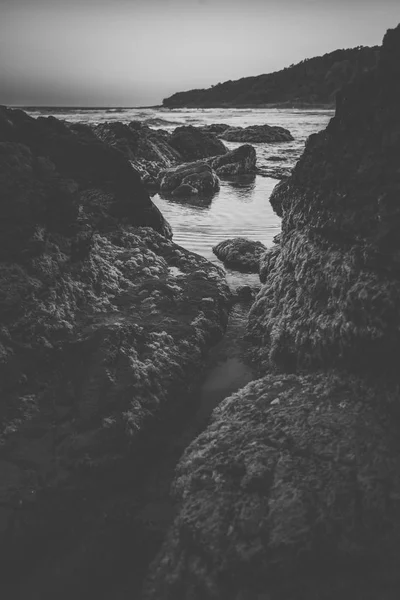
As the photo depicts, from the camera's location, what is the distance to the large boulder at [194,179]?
11.5 meters

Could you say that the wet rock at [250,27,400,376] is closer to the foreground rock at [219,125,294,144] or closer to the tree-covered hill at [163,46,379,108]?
the foreground rock at [219,125,294,144]

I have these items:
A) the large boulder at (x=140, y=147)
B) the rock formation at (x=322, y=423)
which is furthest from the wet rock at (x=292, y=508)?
the large boulder at (x=140, y=147)

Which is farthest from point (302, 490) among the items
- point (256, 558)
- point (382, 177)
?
point (382, 177)

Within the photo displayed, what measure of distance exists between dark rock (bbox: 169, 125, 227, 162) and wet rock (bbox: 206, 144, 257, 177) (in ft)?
10.6

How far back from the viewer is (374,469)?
2031 mm

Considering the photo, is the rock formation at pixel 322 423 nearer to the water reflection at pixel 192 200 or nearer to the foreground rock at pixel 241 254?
the foreground rock at pixel 241 254

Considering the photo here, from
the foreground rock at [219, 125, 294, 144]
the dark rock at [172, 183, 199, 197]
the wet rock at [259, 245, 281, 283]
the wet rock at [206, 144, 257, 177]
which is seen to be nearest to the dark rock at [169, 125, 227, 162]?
the wet rock at [206, 144, 257, 177]

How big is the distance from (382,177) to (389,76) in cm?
73

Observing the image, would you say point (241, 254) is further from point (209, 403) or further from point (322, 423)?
point (322, 423)

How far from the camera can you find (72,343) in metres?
2.98

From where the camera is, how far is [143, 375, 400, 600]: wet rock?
1.78 metres

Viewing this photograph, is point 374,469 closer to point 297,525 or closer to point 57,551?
point 297,525

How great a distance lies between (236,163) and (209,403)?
1320cm

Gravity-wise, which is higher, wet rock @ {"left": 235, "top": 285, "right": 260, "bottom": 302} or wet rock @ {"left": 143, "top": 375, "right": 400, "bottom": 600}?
wet rock @ {"left": 235, "top": 285, "right": 260, "bottom": 302}
